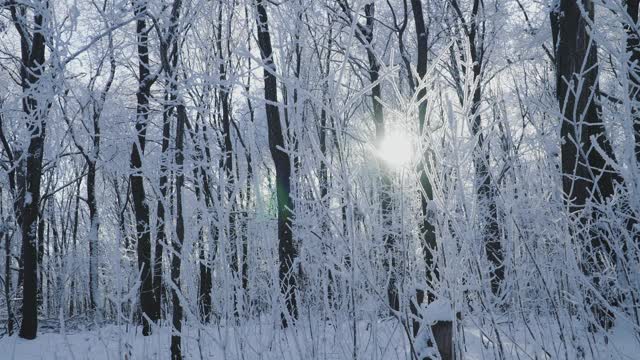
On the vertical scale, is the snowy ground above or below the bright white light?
below

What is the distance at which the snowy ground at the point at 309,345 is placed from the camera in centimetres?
249

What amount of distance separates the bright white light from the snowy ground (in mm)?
752

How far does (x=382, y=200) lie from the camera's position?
12.0 ft

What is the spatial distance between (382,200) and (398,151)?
177 cm

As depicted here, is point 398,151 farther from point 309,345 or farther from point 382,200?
point 382,200

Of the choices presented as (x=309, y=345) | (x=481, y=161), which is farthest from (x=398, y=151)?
(x=309, y=345)

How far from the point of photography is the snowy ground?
249 cm

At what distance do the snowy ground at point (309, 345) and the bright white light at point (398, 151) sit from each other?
752 millimetres

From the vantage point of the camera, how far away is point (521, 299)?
2461 mm

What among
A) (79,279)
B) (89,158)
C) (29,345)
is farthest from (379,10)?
(79,279)

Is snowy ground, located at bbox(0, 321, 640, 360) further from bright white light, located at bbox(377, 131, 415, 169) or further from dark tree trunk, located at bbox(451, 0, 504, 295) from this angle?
bright white light, located at bbox(377, 131, 415, 169)

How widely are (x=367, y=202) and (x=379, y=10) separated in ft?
38.6

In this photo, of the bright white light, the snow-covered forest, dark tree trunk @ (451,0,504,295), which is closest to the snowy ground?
the snow-covered forest

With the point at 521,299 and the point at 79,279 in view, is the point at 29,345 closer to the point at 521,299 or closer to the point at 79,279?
the point at 521,299
